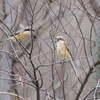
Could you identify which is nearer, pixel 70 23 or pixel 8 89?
pixel 8 89

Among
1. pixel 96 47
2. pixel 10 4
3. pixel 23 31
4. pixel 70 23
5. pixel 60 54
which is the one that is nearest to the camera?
pixel 60 54

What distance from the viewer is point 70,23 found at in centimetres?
848

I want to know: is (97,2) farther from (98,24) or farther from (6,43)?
(6,43)

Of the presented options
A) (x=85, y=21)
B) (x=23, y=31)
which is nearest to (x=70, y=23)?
(x=85, y=21)

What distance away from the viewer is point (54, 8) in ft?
23.7

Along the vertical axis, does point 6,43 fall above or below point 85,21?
below

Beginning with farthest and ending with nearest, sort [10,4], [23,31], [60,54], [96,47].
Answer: [96,47] < [10,4] < [23,31] < [60,54]

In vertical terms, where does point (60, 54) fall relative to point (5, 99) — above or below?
above

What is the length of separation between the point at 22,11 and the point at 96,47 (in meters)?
1.47

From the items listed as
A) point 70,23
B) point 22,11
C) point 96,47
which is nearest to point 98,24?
point 96,47

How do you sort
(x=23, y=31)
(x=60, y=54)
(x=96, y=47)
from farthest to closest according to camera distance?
Answer: 1. (x=96, y=47)
2. (x=23, y=31)
3. (x=60, y=54)

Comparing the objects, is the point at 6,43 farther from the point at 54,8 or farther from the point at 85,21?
the point at 85,21

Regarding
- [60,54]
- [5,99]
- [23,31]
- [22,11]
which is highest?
[22,11]

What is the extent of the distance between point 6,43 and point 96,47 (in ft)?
5.74
